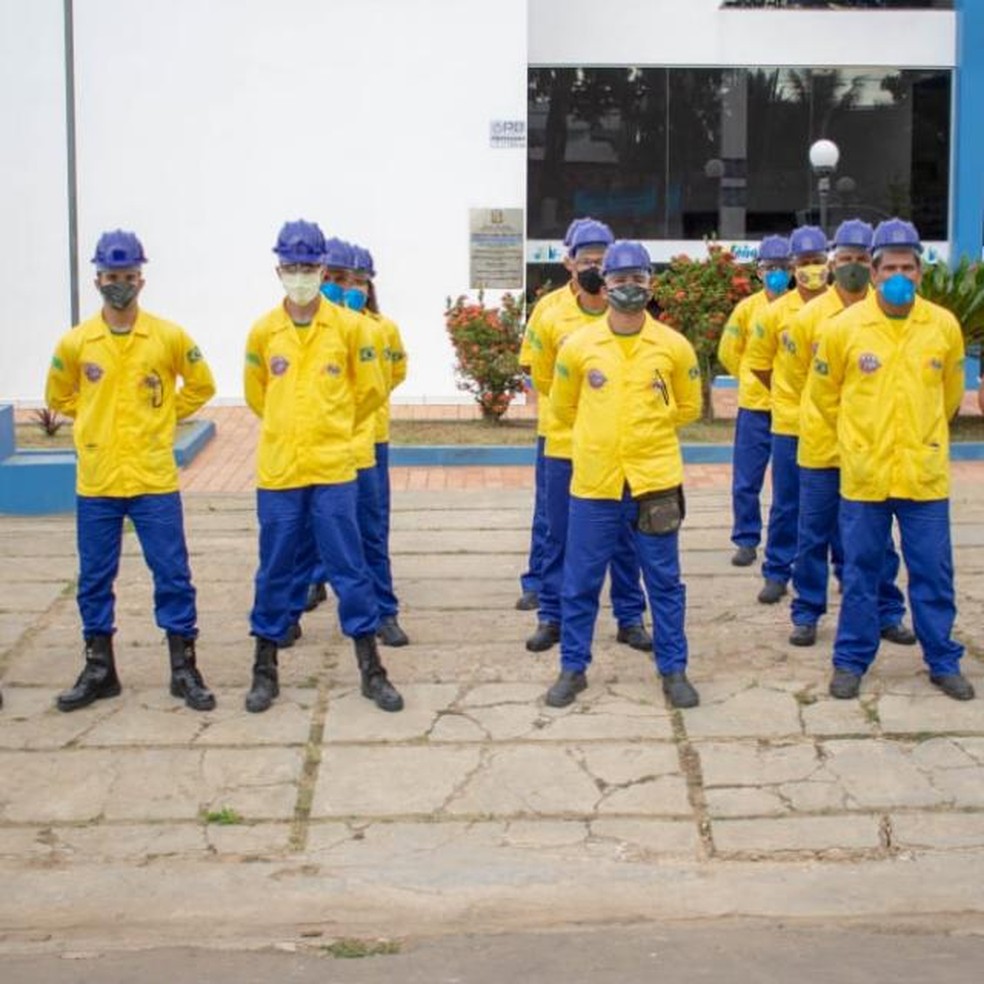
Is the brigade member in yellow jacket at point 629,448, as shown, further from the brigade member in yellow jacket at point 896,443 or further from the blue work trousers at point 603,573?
the brigade member in yellow jacket at point 896,443

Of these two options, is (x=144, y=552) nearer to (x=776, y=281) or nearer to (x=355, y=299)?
(x=355, y=299)

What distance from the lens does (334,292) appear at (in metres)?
8.63

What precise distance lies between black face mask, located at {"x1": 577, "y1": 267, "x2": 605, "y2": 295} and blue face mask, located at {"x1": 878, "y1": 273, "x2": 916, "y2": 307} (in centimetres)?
141

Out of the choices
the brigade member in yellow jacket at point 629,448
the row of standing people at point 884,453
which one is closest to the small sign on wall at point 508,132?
the row of standing people at point 884,453

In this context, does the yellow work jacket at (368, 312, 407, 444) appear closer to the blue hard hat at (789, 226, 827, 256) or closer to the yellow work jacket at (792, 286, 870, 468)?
the yellow work jacket at (792, 286, 870, 468)

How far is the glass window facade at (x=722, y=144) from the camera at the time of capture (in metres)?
19.5

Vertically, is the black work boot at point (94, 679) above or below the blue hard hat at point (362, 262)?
below

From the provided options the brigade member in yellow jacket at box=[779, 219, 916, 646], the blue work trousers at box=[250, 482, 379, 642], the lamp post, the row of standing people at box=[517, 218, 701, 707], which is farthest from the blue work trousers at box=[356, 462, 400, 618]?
the lamp post

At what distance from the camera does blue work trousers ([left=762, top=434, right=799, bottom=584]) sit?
9.09 m

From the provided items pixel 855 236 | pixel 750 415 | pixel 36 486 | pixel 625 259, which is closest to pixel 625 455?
pixel 625 259

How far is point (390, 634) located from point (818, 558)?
208 centimetres

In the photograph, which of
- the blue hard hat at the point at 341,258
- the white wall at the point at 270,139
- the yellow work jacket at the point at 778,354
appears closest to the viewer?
the blue hard hat at the point at 341,258

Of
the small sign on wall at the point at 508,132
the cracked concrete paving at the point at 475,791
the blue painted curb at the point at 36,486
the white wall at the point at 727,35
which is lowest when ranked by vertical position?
the cracked concrete paving at the point at 475,791

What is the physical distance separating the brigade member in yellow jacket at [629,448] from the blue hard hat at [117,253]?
5.99ft
